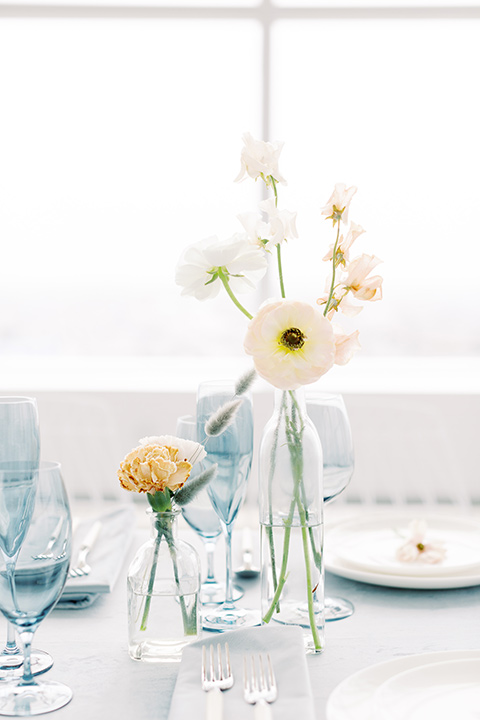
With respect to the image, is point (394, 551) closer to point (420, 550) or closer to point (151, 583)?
point (420, 550)

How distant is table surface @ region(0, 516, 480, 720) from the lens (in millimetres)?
792

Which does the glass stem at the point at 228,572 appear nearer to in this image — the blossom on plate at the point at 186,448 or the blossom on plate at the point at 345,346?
the blossom on plate at the point at 186,448

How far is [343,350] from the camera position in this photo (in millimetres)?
853

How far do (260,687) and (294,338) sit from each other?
0.32 metres

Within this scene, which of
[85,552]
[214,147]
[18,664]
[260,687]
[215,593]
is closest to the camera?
[260,687]

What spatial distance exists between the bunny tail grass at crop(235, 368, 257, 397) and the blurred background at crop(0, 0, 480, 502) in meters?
2.08

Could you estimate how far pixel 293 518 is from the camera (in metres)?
0.90

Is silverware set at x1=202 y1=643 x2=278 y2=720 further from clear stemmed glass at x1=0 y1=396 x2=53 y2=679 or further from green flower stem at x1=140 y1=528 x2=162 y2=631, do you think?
clear stemmed glass at x1=0 y1=396 x2=53 y2=679

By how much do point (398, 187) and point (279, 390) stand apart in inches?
145

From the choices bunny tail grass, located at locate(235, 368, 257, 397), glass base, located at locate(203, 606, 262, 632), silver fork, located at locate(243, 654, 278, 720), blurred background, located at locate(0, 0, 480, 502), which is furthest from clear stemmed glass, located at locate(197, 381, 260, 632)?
blurred background, located at locate(0, 0, 480, 502)

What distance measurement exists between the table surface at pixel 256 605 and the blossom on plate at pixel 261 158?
20.0 inches

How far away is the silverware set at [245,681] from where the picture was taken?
708 mm

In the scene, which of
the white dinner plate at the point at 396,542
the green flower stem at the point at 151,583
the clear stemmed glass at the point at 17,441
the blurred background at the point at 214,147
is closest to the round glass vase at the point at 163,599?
the green flower stem at the point at 151,583

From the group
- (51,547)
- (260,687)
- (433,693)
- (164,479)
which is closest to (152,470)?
(164,479)
